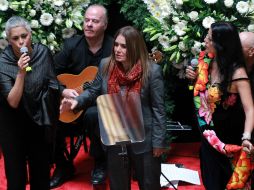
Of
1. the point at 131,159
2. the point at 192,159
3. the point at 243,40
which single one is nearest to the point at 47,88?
the point at 131,159

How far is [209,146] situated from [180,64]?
3.80 ft

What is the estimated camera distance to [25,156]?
3037 mm

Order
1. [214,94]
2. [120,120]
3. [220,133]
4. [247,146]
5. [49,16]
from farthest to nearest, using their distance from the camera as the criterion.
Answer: [49,16], [220,133], [214,94], [247,146], [120,120]

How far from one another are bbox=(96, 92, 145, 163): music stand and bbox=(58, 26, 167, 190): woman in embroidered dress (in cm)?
38

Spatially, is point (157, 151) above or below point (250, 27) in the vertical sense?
below

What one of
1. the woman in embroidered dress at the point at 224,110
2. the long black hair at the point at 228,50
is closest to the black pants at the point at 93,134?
the woman in embroidered dress at the point at 224,110

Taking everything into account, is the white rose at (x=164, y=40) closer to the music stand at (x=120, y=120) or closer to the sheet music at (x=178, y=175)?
the sheet music at (x=178, y=175)

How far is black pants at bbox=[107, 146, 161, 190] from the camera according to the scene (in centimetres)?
297

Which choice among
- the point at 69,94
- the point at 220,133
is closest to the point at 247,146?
the point at 220,133

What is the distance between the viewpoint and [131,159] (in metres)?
3.03

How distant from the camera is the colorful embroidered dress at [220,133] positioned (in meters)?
3.02

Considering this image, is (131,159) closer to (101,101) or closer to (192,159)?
(101,101)

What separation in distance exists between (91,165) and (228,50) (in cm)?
201

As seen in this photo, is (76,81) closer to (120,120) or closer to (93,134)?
(93,134)
